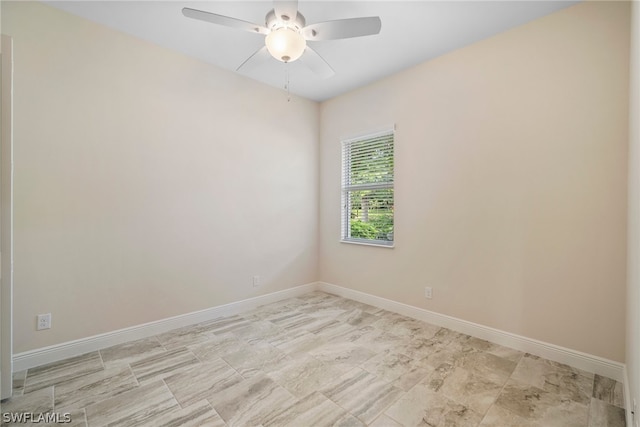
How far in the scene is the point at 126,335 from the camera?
102 inches

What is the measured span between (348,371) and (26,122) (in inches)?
123

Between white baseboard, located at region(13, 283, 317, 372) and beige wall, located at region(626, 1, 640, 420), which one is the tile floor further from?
beige wall, located at region(626, 1, 640, 420)

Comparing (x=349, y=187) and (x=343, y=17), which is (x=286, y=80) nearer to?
(x=343, y=17)

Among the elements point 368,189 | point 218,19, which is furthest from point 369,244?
point 218,19

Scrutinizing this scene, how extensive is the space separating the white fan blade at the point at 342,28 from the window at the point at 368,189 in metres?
1.60

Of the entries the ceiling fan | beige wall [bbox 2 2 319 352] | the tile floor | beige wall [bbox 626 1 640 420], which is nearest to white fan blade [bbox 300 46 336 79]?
the ceiling fan

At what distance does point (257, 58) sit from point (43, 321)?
2696 mm

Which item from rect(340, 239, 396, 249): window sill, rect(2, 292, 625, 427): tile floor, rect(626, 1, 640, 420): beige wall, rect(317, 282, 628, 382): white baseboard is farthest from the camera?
rect(340, 239, 396, 249): window sill

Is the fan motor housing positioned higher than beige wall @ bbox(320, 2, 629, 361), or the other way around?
the fan motor housing

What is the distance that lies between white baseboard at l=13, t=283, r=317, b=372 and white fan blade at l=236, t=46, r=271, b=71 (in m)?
2.50

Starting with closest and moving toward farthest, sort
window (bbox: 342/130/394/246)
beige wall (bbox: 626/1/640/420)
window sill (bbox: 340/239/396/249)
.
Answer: beige wall (bbox: 626/1/640/420)
window sill (bbox: 340/239/396/249)
window (bbox: 342/130/394/246)

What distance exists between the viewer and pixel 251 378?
6.76 feet

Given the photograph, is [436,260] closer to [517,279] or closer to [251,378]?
[517,279]

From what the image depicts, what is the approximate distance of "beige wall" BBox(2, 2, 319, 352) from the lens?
2197 mm
